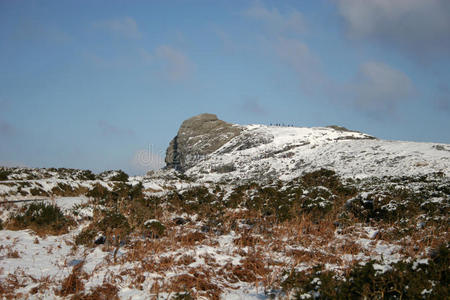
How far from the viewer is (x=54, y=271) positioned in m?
6.21

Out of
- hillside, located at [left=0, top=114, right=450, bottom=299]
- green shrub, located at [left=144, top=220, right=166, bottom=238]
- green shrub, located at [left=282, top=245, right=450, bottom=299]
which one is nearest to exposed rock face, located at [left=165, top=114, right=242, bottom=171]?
hillside, located at [left=0, top=114, right=450, bottom=299]

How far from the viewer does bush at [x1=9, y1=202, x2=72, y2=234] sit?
9.37m

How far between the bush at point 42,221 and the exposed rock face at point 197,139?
58.7 meters

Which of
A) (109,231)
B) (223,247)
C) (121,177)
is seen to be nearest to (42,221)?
(109,231)

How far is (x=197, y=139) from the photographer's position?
3093 inches

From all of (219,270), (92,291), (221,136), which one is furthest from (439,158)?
(221,136)

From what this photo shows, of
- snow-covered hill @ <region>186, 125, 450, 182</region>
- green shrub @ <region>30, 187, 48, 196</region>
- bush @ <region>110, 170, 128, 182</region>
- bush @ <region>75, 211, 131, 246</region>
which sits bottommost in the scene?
bush @ <region>75, 211, 131, 246</region>

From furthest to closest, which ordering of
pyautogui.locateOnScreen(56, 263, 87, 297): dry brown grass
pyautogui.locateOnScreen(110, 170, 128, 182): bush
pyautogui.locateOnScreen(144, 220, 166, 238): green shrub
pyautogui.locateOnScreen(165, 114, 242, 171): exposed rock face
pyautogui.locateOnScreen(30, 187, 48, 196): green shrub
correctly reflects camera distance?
pyautogui.locateOnScreen(165, 114, 242, 171): exposed rock face < pyautogui.locateOnScreen(110, 170, 128, 182): bush < pyautogui.locateOnScreen(30, 187, 48, 196): green shrub < pyautogui.locateOnScreen(144, 220, 166, 238): green shrub < pyautogui.locateOnScreen(56, 263, 87, 297): dry brown grass

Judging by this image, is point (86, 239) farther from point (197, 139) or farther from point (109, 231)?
point (197, 139)

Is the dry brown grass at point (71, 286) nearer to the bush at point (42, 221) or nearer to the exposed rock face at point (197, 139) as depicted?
the bush at point (42, 221)

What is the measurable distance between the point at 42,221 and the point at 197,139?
69.2 m

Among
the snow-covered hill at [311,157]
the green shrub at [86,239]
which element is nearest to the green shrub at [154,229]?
the green shrub at [86,239]

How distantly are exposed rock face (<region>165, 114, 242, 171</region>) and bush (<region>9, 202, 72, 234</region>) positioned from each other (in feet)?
193

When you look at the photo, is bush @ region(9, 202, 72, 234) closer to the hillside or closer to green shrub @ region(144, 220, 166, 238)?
the hillside
